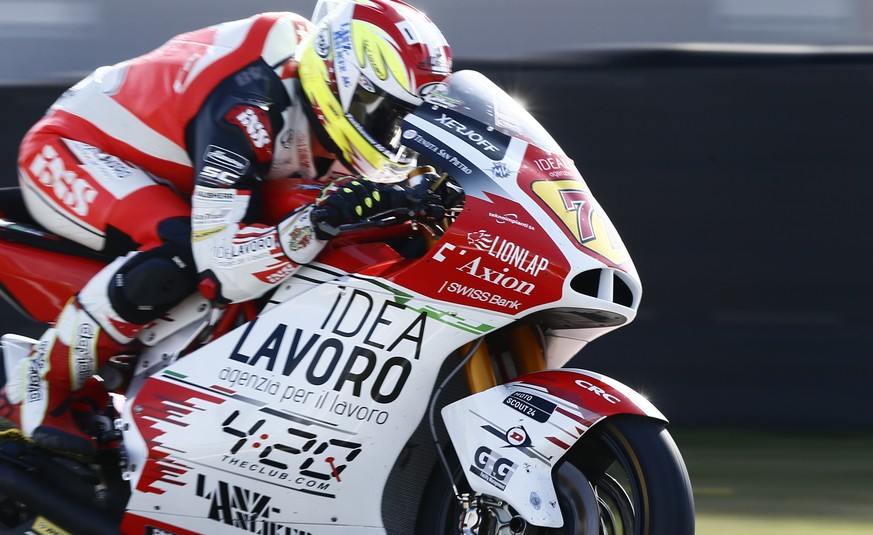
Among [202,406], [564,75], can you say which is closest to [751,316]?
[564,75]

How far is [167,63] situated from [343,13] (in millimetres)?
595

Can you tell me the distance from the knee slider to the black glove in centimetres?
48

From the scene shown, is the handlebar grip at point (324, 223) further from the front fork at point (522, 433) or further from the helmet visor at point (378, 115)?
the front fork at point (522, 433)

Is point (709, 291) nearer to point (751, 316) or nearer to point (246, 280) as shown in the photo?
point (751, 316)

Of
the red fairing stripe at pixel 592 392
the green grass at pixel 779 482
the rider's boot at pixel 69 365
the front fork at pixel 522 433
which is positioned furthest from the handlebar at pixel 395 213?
the green grass at pixel 779 482

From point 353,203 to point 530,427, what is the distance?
0.71m

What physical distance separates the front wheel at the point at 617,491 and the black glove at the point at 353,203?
752mm

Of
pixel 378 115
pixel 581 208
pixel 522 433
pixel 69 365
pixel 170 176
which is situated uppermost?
pixel 581 208

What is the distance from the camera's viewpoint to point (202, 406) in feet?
10.3

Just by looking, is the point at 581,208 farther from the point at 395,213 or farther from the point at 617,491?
the point at 617,491

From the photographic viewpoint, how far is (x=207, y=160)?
3188mm

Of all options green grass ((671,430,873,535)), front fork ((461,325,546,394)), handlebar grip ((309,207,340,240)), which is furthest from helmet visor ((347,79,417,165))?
green grass ((671,430,873,535))

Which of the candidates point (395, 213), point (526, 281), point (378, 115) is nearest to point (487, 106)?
point (378, 115)

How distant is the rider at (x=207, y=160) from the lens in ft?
10.4
